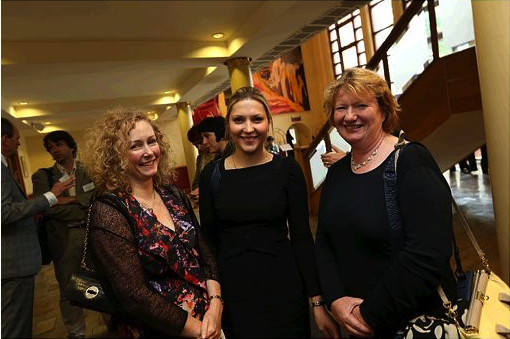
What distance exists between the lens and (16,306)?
227cm

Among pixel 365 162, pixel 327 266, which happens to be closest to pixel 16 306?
pixel 327 266

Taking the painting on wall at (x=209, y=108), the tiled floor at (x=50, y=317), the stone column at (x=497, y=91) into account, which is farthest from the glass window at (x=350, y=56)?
the tiled floor at (x=50, y=317)

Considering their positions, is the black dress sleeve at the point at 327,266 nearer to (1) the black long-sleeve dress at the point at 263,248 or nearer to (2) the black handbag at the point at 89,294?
(1) the black long-sleeve dress at the point at 263,248

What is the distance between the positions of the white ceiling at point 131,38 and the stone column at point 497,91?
2666 millimetres

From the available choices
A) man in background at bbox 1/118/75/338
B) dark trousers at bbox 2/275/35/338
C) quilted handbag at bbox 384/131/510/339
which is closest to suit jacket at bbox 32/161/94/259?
man in background at bbox 1/118/75/338

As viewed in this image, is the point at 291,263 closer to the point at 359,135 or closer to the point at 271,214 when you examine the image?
the point at 271,214

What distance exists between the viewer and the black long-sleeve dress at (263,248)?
1557mm

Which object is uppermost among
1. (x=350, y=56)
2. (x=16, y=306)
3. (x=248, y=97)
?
(x=350, y=56)

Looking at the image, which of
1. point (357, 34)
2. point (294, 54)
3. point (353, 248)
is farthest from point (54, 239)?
point (294, 54)

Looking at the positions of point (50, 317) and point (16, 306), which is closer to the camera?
point (16, 306)

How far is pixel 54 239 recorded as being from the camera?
108 inches

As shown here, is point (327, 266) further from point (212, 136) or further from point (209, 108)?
point (209, 108)

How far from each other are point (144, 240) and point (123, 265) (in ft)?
0.37

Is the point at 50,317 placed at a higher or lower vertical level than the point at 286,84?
lower
